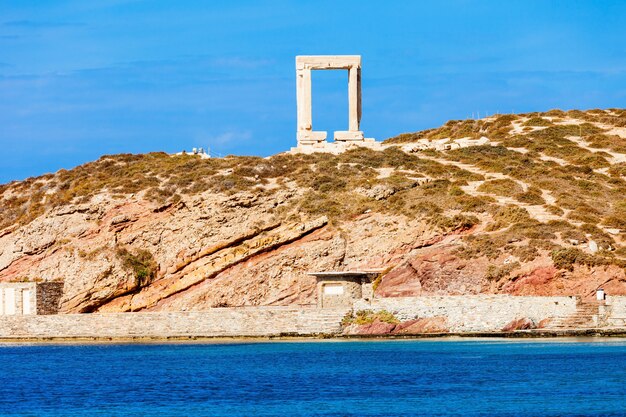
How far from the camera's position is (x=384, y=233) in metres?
71.9

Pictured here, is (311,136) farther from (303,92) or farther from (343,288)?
(343,288)

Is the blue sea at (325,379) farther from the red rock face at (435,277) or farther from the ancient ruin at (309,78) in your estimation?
the ancient ruin at (309,78)

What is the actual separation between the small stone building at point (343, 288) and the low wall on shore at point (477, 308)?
5.82 feet

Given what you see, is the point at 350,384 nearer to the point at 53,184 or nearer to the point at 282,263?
the point at 282,263

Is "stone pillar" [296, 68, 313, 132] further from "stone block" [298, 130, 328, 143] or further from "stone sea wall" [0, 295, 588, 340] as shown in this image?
"stone sea wall" [0, 295, 588, 340]

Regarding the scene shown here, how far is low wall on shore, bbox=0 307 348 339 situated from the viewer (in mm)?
64938

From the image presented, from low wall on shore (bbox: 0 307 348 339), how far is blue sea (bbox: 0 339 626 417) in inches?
30.9

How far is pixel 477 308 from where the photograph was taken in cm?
6109

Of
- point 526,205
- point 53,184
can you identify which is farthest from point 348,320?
point 53,184

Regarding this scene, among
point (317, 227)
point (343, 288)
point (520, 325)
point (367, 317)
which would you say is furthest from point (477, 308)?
point (317, 227)

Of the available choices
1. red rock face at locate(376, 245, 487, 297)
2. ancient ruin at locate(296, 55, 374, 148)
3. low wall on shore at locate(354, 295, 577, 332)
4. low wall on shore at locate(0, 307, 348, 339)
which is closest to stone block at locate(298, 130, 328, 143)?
ancient ruin at locate(296, 55, 374, 148)

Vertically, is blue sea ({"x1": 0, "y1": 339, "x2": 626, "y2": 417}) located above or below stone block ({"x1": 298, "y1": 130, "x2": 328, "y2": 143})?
below

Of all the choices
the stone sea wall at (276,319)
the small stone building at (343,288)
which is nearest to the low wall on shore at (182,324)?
the stone sea wall at (276,319)

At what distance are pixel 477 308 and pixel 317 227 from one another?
47.9 ft
